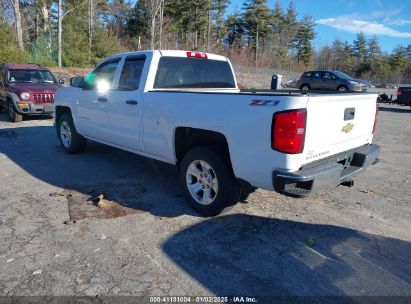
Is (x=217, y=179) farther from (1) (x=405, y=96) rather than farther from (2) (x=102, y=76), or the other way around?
(1) (x=405, y=96)

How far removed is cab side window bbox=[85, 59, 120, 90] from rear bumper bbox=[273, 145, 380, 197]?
3456mm

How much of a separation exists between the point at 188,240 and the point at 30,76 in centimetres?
1062

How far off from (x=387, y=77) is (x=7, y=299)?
94.9m

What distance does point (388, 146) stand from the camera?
892 centimetres

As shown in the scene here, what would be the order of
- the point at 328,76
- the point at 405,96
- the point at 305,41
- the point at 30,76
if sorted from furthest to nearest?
the point at 305,41 < the point at 328,76 < the point at 405,96 < the point at 30,76

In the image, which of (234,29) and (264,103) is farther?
(234,29)

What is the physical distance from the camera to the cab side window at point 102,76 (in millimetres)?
5680

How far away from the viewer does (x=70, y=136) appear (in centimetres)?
697

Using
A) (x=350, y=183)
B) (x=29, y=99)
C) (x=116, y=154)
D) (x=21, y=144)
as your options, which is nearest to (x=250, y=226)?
(x=350, y=183)

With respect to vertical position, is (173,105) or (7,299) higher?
(173,105)

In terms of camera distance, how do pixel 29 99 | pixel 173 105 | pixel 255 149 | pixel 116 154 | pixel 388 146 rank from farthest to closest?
1. pixel 29 99
2. pixel 388 146
3. pixel 116 154
4. pixel 173 105
5. pixel 255 149

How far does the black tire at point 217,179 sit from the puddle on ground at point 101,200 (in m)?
0.82

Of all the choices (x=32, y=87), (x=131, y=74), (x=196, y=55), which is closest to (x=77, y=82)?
(x=131, y=74)

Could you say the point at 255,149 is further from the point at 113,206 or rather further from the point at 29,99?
the point at 29,99
